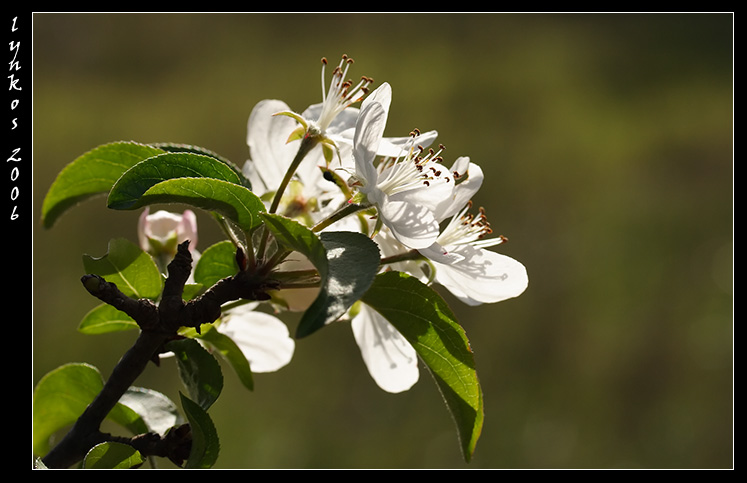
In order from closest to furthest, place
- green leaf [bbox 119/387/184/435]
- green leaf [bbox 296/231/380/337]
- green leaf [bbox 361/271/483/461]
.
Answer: green leaf [bbox 296/231/380/337]
green leaf [bbox 361/271/483/461]
green leaf [bbox 119/387/184/435]

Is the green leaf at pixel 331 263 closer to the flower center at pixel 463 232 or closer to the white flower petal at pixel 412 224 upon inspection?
the white flower petal at pixel 412 224

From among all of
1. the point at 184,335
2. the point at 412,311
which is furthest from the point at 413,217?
the point at 184,335

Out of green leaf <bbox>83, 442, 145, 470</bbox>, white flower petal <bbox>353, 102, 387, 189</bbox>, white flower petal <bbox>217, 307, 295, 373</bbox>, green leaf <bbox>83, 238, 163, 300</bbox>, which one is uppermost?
white flower petal <bbox>353, 102, 387, 189</bbox>

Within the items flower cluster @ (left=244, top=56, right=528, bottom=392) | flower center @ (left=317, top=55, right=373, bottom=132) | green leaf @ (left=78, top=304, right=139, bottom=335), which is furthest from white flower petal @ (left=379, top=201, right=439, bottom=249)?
green leaf @ (left=78, top=304, right=139, bottom=335)

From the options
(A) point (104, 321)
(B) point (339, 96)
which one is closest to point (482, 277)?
(B) point (339, 96)

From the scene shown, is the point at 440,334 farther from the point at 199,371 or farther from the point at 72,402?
the point at 72,402

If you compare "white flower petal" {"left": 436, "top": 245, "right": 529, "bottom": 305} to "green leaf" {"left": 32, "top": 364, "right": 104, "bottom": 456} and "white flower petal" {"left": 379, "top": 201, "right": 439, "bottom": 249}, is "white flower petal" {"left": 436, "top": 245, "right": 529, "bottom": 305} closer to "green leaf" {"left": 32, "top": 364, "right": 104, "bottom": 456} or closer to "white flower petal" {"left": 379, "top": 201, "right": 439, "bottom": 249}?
"white flower petal" {"left": 379, "top": 201, "right": 439, "bottom": 249}

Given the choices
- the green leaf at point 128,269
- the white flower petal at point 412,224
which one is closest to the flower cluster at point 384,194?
the white flower petal at point 412,224
